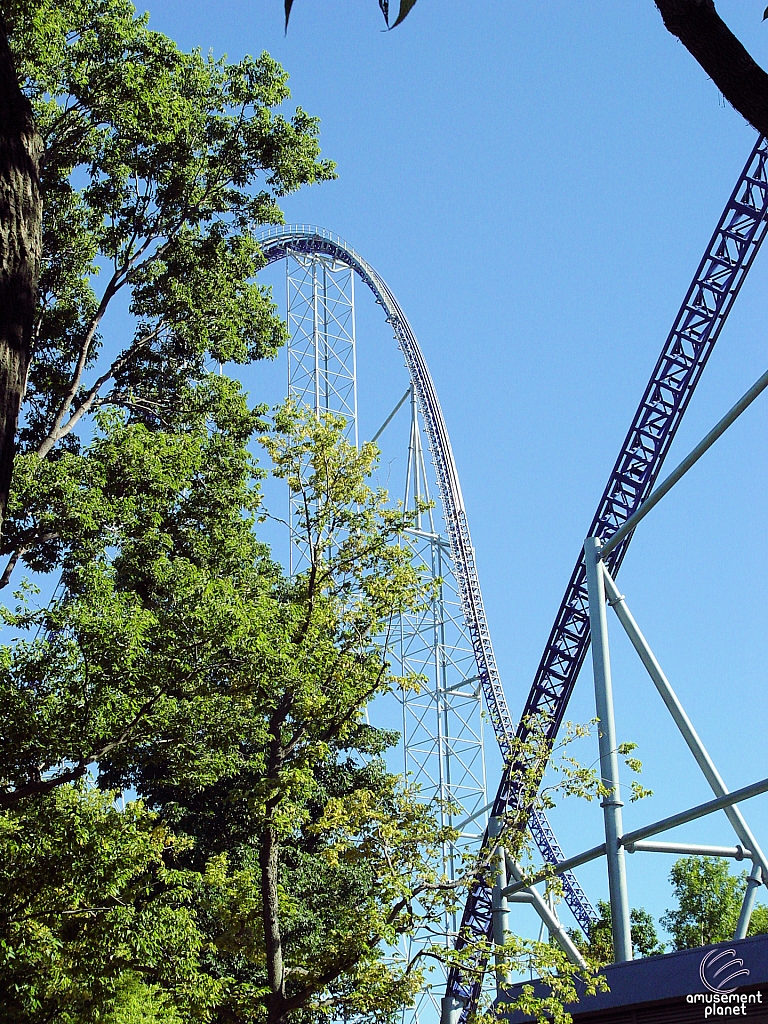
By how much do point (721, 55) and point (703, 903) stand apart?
2549cm

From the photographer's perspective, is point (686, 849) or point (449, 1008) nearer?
point (686, 849)

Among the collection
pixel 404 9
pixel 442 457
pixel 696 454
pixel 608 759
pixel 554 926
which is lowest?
pixel 404 9

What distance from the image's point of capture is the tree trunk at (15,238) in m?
2.69

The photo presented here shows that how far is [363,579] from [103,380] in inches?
120

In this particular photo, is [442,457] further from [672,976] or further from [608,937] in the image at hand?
[672,976]

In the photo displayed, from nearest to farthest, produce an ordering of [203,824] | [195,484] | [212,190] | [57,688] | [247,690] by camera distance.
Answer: [57,688] < [247,690] < [195,484] < [212,190] < [203,824]

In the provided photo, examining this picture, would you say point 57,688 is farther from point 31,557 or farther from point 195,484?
point 195,484

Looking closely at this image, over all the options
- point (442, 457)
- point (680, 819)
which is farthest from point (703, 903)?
point (680, 819)

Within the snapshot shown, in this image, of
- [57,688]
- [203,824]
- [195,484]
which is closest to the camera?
[57,688]

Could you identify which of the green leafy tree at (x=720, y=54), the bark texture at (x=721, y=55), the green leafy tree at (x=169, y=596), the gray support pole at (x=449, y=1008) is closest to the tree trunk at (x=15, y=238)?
the green leafy tree at (x=720, y=54)

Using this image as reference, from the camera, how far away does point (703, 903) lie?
25.4m

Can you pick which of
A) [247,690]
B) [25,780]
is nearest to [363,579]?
[247,690]

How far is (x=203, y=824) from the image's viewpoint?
59.4 feet

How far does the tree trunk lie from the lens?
2686 mm
